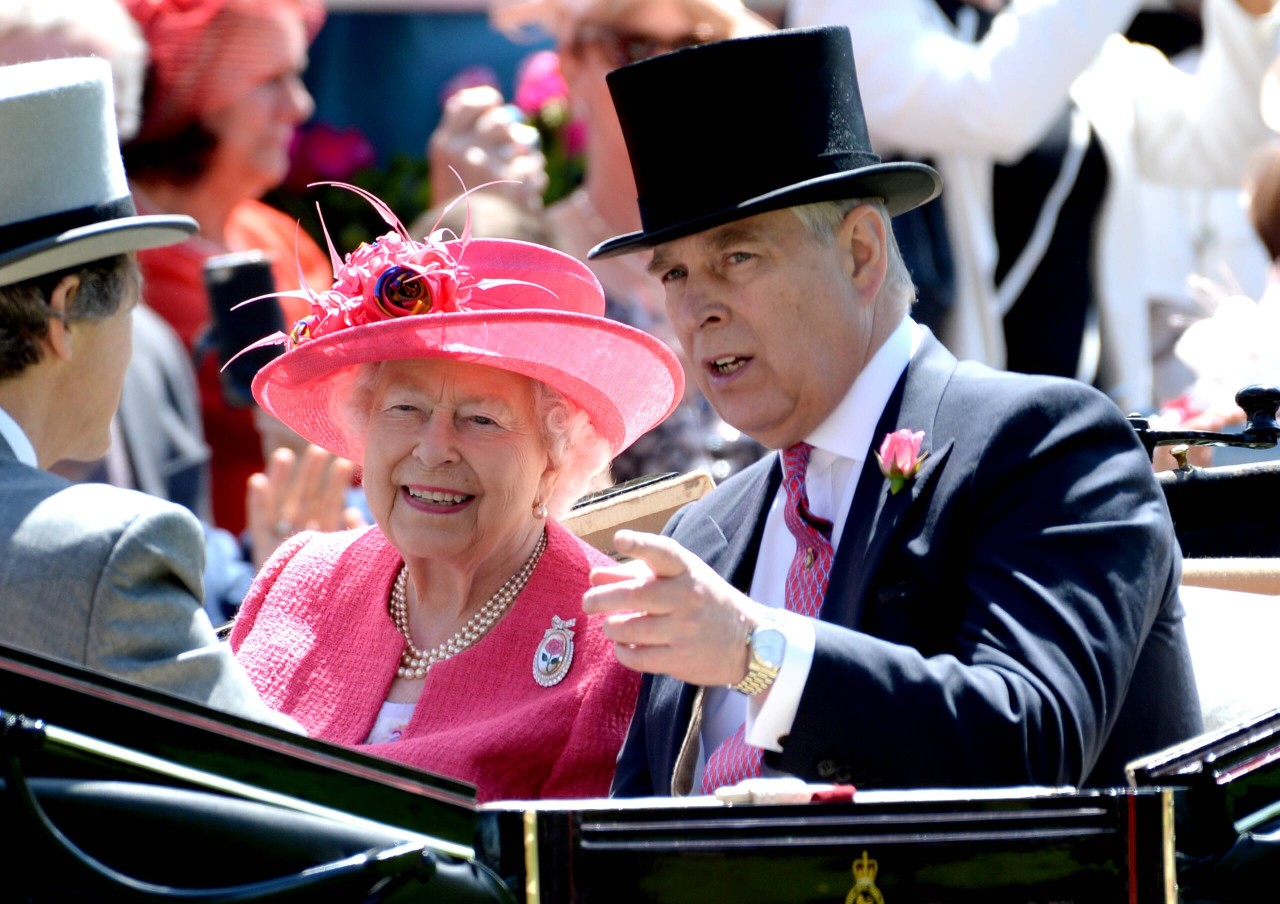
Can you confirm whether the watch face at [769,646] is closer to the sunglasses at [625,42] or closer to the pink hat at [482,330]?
the pink hat at [482,330]

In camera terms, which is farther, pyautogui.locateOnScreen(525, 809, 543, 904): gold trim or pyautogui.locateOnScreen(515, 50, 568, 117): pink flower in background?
pyautogui.locateOnScreen(515, 50, 568, 117): pink flower in background

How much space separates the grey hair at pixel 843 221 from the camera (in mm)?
2826

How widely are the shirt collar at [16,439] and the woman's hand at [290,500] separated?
2.09m

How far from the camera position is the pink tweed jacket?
9.62 ft

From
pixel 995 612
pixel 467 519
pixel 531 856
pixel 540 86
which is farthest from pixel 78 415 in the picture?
pixel 540 86

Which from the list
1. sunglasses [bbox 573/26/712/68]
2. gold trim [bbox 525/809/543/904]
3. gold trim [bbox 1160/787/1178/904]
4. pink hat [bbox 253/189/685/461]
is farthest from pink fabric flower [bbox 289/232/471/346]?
sunglasses [bbox 573/26/712/68]

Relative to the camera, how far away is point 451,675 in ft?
10.2

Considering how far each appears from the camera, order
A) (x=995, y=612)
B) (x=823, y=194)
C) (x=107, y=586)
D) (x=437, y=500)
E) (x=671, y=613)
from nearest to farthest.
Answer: (x=671, y=613) → (x=107, y=586) → (x=995, y=612) → (x=823, y=194) → (x=437, y=500)

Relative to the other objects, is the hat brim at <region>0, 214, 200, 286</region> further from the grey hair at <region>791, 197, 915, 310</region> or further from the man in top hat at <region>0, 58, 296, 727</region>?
the grey hair at <region>791, 197, 915, 310</region>

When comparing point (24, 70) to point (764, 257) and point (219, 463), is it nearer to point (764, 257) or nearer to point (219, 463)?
point (764, 257)

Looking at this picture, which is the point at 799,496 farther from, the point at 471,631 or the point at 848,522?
the point at 471,631

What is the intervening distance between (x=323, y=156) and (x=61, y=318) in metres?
4.55

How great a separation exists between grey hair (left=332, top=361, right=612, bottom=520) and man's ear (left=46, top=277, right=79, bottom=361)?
77 centimetres

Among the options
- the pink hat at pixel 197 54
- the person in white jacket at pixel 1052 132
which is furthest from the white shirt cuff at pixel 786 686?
the pink hat at pixel 197 54
